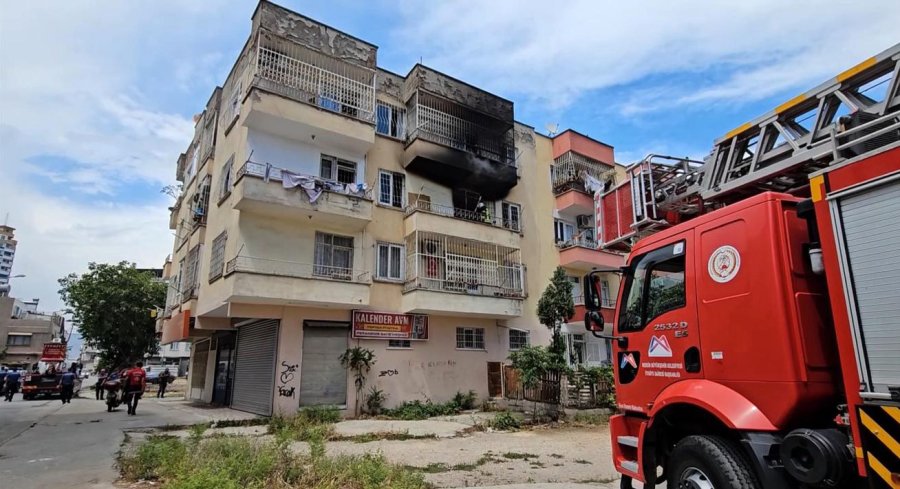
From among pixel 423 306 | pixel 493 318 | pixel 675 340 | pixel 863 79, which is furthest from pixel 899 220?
pixel 493 318

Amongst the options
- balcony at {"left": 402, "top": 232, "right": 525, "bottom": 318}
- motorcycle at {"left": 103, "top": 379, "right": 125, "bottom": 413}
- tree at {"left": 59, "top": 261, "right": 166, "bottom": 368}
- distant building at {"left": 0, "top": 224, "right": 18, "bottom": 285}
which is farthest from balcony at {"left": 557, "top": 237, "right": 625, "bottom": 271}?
distant building at {"left": 0, "top": 224, "right": 18, "bottom": 285}

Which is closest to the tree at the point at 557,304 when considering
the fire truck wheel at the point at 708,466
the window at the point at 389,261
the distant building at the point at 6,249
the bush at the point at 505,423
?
the bush at the point at 505,423

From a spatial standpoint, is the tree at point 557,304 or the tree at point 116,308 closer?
the tree at point 557,304

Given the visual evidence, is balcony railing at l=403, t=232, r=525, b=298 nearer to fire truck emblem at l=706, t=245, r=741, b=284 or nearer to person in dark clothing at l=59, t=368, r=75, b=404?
fire truck emblem at l=706, t=245, r=741, b=284

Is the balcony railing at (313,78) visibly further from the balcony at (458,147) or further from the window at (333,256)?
the window at (333,256)

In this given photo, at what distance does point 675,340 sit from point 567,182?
19.5m

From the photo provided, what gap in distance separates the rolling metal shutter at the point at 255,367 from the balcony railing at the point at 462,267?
502cm

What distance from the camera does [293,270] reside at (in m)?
16.1

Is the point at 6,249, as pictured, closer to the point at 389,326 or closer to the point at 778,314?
the point at 389,326

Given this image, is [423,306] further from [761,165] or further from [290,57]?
[761,165]

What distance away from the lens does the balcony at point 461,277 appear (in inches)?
688

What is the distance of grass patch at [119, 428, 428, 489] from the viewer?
18.2 feet

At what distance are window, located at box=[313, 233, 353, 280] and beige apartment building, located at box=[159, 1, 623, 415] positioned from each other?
Answer: 0.05 m

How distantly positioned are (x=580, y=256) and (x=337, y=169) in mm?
11464
